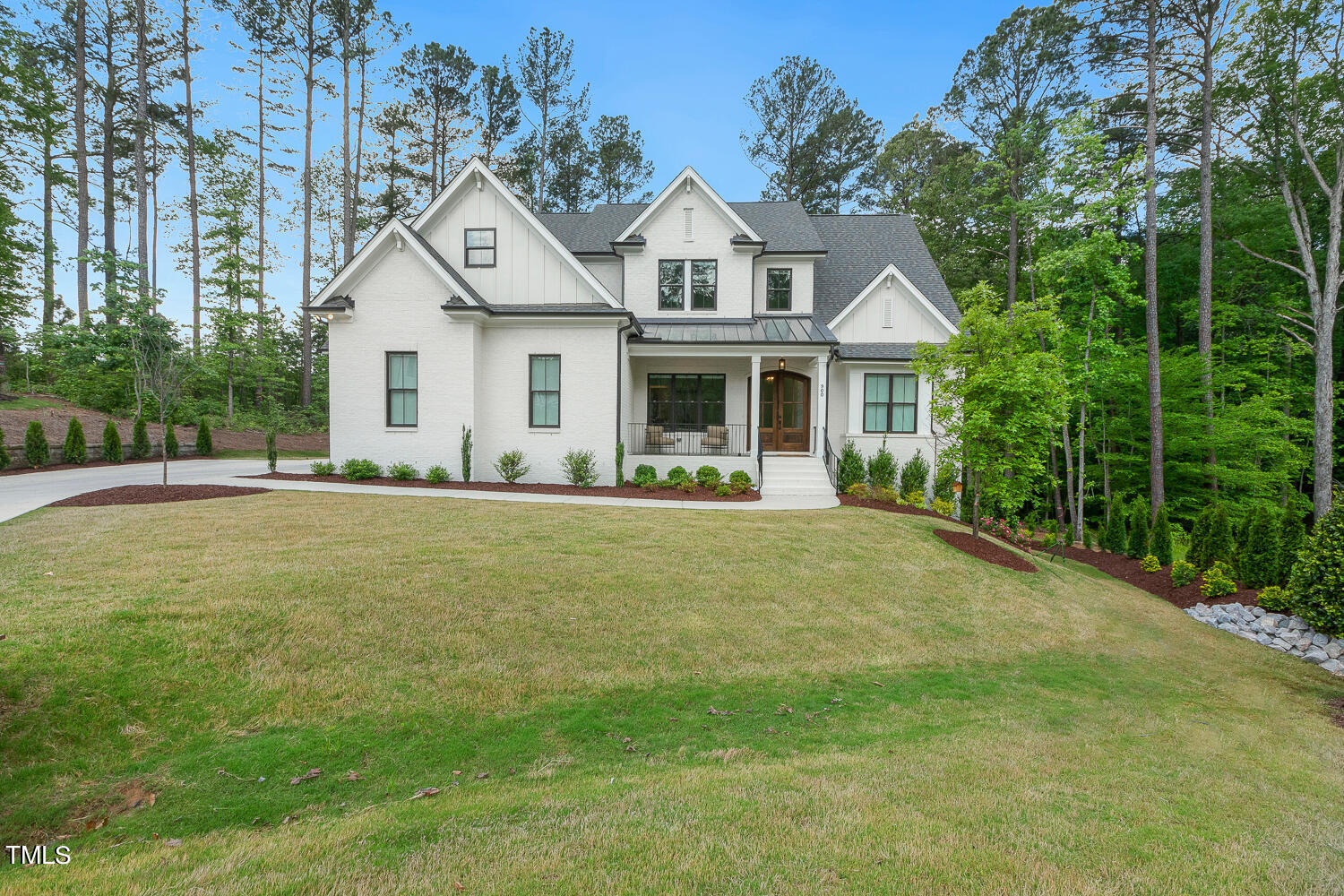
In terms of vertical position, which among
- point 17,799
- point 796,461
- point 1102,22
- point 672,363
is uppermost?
point 1102,22

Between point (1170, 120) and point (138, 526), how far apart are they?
2958 centimetres

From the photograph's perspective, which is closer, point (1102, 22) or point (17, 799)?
point (17, 799)

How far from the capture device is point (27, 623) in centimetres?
489

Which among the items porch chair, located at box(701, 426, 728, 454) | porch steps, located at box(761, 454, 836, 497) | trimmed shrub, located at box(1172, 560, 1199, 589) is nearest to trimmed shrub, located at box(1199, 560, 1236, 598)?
trimmed shrub, located at box(1172, 560, 1199, 589)

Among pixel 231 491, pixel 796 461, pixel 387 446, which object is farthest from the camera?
pixel 796 461

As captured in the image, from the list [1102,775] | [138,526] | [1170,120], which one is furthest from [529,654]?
[1170,120]

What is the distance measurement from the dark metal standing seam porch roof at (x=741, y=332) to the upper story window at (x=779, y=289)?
2.15 feet

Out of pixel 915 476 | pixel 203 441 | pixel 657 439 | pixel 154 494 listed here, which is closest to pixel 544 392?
pixel 657 439

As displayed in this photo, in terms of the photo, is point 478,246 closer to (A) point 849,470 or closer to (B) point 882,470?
(A) point 849,470

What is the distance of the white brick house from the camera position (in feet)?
46.3

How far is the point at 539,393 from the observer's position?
1469cm

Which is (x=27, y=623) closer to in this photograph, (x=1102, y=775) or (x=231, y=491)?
(x=231, y=491)

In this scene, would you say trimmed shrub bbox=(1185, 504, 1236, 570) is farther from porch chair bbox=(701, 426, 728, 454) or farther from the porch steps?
porch chair bbox=(701, 426, 728, 454)

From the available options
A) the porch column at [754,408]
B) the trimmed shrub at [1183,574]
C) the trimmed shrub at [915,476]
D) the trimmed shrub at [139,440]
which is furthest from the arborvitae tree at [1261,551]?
the trimmed shrub at [139,440]
